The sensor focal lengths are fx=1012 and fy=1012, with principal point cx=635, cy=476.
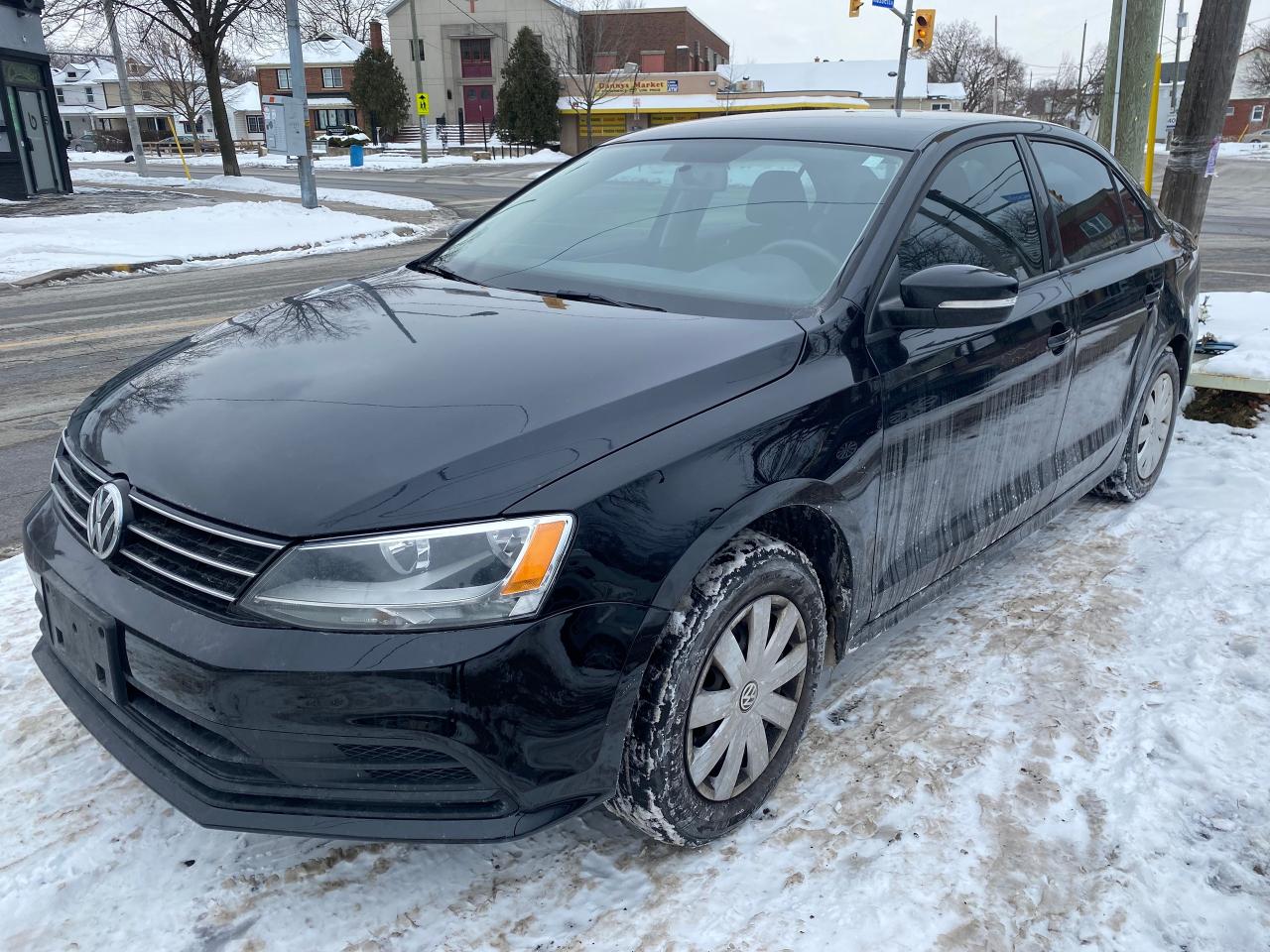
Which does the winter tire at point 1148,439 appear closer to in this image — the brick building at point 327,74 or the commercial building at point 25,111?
the commercial building at point 25,111

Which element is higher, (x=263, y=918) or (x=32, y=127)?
(x=32, y=127)

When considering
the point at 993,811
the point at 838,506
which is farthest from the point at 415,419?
the point at 993,811

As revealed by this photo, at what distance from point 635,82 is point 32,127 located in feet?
136

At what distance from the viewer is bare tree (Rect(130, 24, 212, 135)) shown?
60562mm

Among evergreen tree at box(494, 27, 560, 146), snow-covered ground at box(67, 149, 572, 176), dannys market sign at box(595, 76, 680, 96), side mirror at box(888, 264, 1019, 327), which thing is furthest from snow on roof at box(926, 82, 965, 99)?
side mirror at box(888, 264, 1019, 327)

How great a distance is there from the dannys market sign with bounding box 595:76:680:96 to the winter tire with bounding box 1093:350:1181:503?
2173 inches

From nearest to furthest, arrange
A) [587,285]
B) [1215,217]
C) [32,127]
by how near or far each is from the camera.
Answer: [587,285], [1215,217], [32,127]

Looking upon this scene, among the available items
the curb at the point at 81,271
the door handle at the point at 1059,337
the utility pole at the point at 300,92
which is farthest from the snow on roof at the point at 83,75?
the door handle at the point at 1059,337

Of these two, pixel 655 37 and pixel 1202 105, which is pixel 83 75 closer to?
pixel 655 37

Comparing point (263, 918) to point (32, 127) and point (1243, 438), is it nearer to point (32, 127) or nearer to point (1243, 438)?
point (1243, 438)

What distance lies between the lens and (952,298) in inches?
Result: 103

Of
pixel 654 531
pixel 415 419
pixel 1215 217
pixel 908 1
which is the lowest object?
pixel 1215 217

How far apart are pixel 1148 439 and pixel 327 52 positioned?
8470 centimetres

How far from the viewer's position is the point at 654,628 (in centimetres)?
202
